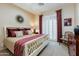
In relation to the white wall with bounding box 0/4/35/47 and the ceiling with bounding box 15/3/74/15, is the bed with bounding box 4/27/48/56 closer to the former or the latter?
the white wall with bounding box 0/4/35/47

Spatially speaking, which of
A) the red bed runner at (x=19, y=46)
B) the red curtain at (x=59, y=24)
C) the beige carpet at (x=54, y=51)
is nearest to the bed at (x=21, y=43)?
the red bed runner at (x=19, y=46)

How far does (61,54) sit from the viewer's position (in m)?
1.85

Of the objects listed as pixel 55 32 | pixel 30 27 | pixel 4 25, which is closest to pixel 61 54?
pixel 55 32

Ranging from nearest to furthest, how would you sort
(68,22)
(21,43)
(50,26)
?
(21,43) < (68,22) < (50,26)

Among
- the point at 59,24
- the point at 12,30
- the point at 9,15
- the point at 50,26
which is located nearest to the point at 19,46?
the point at 12,30

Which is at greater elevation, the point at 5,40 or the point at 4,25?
the point at 4,25

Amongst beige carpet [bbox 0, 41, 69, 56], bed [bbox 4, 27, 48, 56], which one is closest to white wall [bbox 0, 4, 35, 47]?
bed [bbox 4, 27, 48, 56]

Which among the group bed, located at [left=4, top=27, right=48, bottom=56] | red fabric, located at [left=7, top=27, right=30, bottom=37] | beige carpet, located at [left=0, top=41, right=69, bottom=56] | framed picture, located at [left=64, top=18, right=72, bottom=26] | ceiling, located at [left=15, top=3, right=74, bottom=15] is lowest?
beige carpet, located at [left=0, top=41, right=69, bottom=56]

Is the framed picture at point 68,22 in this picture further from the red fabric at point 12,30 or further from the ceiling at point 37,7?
the red fabric at point 12,30

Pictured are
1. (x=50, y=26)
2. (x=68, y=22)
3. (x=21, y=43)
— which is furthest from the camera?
(x=50, y=26)

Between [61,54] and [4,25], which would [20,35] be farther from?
[61,54]

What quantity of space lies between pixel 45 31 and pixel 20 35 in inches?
23.0

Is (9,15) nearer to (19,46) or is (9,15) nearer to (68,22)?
(19,46)

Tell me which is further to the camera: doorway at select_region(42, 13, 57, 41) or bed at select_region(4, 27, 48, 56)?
doorway at select_region(42, 13, 57, 41)
